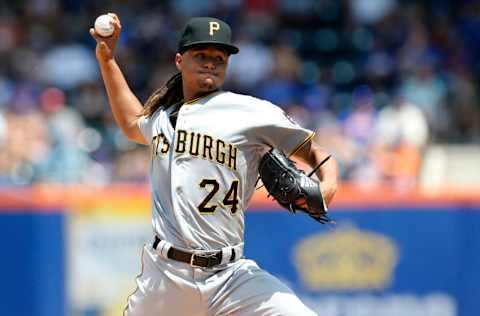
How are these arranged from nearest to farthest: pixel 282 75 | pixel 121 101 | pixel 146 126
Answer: pixel 146 126, pixel 121 101, pixel 282 75

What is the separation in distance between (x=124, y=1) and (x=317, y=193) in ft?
32.8

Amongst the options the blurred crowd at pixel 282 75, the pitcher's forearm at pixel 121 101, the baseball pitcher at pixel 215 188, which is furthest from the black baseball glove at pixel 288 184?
the blurred crowd at pixel 282 75

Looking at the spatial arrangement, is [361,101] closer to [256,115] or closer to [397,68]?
[397,68]

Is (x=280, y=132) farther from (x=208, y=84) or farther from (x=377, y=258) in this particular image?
(x=377, y=258)

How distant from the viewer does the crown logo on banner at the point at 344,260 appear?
877 cm

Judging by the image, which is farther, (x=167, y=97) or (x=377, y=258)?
(x=377, y=258)

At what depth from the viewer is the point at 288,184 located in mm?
4734

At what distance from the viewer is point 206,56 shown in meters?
4.83

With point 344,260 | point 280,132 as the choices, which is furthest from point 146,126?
point 344,260

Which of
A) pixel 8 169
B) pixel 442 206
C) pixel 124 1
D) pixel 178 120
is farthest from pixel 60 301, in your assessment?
pixel 124 1

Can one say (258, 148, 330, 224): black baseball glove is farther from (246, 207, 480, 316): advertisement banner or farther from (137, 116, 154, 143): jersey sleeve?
(246, 207, 480, 316): advertisement banner

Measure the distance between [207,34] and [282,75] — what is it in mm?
7795

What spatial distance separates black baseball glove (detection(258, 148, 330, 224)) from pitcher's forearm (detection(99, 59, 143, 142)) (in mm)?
772

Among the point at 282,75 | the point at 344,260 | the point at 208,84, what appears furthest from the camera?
the point at 282,75
